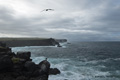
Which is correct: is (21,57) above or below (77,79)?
above

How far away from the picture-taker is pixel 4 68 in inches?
1054

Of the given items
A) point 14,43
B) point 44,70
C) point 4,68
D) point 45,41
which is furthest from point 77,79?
point 45,41

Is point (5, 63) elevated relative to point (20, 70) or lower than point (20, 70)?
elevated

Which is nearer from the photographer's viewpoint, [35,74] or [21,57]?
[35,74]

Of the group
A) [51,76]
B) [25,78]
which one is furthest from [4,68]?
[51,76]

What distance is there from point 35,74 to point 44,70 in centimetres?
198

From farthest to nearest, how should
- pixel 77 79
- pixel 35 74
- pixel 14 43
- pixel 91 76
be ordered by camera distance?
pixel 14 43 → pixel 91 76 → pixel 77 79 → pixel 35 74

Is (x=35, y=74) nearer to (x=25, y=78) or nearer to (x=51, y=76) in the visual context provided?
(x=25, y=78)

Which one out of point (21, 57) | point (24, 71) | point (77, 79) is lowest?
point (77, 79)

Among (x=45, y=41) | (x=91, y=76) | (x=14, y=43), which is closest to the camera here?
(x=91, y=76)

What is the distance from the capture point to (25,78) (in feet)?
84.5

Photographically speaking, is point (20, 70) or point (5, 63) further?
point (20, 70)

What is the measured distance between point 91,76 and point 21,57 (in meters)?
16.9

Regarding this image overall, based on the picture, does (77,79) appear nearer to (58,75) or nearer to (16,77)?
(58,75)
